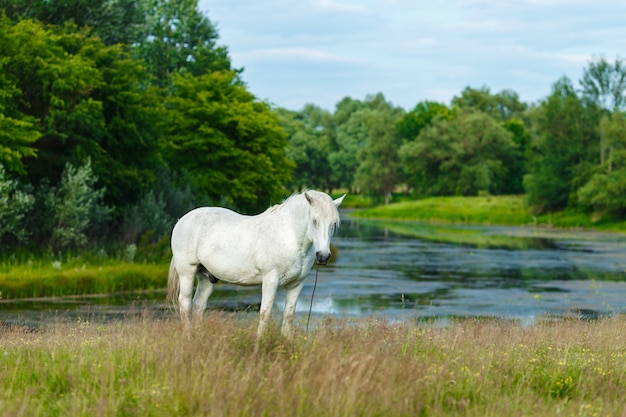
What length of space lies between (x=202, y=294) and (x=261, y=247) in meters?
1.43

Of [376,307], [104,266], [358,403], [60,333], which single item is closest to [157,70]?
[104,266]

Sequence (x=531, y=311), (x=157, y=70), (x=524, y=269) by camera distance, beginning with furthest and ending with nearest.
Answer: (x=157, y=70), (x=524, y=269), (x=531, y=311)

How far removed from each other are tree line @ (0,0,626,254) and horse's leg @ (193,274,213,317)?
15.6 meters

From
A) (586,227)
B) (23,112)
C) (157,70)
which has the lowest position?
(586,227)

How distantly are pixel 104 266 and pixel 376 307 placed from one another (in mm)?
9063

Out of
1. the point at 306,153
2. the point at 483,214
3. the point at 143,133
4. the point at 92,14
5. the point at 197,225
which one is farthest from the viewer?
the point at 306,153

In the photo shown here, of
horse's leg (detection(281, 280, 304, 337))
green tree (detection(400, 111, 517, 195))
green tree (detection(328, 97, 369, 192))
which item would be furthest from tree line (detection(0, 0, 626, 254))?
green tree (detection(328, 97, 369, 192))

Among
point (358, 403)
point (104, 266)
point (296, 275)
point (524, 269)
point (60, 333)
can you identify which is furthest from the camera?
point (524, 269)

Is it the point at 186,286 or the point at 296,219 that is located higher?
the point at 296,219

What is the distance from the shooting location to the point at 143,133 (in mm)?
34688

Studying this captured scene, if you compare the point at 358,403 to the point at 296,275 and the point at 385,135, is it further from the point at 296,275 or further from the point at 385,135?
the point at 385,135

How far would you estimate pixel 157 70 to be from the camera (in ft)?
231

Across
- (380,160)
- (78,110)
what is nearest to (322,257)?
(78,110)

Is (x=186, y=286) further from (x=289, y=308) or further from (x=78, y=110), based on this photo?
(x=78, y=110)
